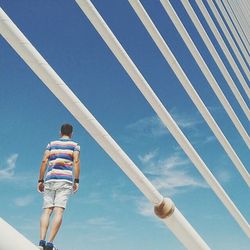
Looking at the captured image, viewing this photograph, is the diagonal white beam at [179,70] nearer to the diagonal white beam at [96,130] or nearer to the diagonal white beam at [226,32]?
the diagonal white beam at [96,130]

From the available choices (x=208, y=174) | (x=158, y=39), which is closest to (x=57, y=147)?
(x=158, y=39)

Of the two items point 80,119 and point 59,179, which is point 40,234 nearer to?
point 59,179

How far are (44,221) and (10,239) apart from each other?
3395mm

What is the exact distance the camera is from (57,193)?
412 centimetres

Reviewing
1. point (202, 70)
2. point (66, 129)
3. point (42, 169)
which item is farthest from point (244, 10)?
point (42, 169)

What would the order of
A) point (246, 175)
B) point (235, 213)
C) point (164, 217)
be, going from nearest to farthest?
point (164, 217), point (235, 213), point (246, 175)

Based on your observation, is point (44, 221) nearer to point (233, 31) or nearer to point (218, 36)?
point (218, 36)

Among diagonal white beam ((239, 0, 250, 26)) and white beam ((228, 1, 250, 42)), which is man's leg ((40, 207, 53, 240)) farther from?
diagonal white beam ((239, 0, 250, 26))

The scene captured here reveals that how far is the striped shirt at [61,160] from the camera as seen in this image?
413 cm

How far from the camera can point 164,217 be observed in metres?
1.26

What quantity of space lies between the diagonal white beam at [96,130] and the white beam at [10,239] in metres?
0.39

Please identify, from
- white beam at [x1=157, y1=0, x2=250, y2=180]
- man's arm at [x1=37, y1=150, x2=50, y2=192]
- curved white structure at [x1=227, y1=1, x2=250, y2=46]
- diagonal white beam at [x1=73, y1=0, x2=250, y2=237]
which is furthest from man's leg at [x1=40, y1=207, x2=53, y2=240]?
curved white structure at [x1=227, y1=1, x2=250, y2=46]

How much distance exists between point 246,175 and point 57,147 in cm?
172

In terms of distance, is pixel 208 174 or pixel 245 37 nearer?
pixel 208 174
